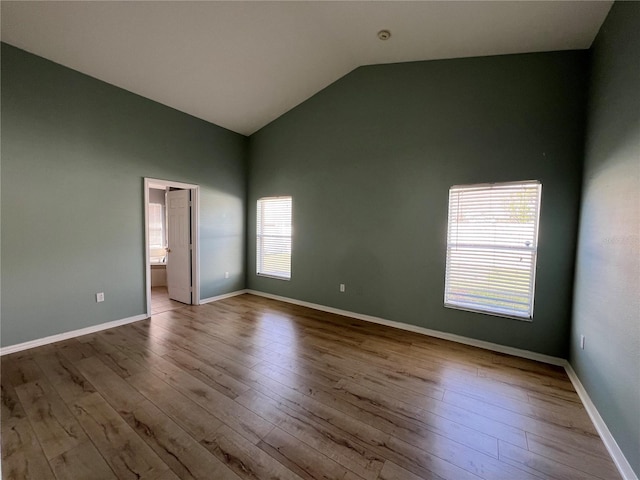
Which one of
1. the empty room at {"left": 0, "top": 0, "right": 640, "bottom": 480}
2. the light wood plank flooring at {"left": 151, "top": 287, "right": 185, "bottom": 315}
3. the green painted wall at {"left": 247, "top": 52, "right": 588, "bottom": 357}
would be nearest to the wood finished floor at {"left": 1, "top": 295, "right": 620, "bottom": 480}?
the empty room at {"left": 0, "top": 0, "right": 640, "bottom": 480}

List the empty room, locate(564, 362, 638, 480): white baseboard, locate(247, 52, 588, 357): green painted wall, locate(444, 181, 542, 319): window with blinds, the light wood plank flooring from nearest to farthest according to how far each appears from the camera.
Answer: locate(564, 362, 638, 480): white baseboard < the empty room < locate(247, 52, 588, 357): green painted wall < locate(444, 181, 542, 319): window with blinds < the light wood plank flooring

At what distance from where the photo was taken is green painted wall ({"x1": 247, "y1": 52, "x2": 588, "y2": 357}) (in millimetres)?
2604

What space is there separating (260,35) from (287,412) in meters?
3.83

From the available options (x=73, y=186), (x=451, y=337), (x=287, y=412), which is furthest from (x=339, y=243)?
(x=73, y=186)

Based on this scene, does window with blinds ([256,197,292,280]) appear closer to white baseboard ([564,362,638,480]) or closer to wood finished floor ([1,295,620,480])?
wood finished floor ([1,295,620,480])

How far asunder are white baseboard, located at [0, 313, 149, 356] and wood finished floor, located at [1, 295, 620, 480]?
114 millimetres

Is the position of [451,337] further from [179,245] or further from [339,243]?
[179,245]

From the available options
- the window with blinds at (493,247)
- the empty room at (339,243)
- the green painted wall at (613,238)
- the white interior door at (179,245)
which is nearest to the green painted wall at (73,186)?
the empty room at (339,243)

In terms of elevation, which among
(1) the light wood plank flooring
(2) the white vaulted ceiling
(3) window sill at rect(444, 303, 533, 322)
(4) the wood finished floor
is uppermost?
(2) the white vaulted ceiling

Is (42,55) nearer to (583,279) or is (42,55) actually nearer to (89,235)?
(89,235)

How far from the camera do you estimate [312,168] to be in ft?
14.1

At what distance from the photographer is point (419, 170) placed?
3.31 m

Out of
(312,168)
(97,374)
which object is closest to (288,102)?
(312,168)

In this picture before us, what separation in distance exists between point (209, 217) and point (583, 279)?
200 inches
